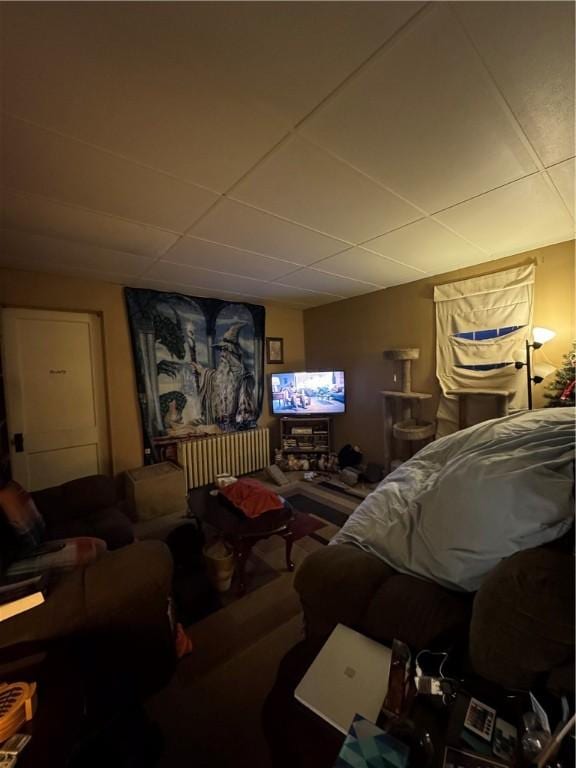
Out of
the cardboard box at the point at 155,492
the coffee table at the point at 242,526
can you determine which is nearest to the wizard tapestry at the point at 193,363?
the cardboard box at the point at 155,492

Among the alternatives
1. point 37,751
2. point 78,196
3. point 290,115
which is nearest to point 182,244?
point 78,196

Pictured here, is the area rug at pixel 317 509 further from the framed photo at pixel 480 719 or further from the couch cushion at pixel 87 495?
the framed photo at pixel 480 719

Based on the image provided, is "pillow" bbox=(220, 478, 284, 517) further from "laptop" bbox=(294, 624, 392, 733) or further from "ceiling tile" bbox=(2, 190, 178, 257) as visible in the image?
"ceiling tile" bbox=(2, 190, 178, 257)

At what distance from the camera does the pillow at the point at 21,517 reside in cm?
156

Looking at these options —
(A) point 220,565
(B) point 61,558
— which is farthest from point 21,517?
(A) point 220,565

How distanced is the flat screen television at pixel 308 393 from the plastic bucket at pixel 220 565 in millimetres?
2489

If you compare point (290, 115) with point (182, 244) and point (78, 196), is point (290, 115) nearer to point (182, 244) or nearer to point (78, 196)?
point (78, 196)

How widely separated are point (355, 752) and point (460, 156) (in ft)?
6.73

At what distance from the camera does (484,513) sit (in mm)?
984

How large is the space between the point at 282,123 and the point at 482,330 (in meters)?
2.68

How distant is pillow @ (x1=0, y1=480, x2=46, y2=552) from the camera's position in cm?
156

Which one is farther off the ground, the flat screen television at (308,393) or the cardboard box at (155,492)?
the flat screen television at (308,393)

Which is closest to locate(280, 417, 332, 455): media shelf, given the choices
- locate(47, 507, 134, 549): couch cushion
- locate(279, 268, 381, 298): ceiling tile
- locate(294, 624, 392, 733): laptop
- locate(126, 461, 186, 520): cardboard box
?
locate(126, 461, 186, 520): cardboard box

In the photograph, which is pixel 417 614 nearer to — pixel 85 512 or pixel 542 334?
pixel 85 512
